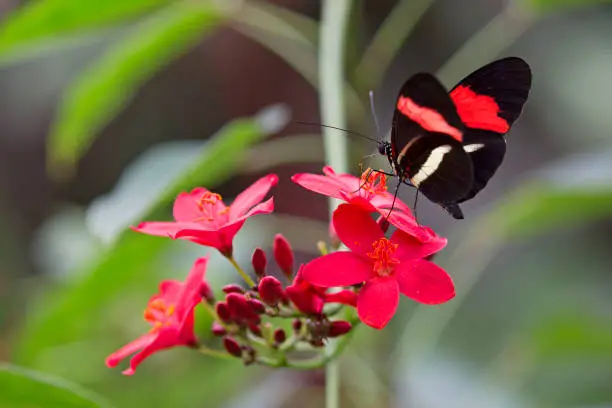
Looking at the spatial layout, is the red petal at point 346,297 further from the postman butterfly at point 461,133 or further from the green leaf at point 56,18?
the green leaf at point 56,18

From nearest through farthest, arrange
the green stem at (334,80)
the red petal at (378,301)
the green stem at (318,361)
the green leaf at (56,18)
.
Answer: the red petal at (378,301) < the green stem at (318,361) < the green stem at (334,80) < the green leaf at (56,18)

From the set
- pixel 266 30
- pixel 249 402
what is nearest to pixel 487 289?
pixel 249 402

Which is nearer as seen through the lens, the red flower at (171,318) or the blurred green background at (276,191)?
the red flower at (171,318)

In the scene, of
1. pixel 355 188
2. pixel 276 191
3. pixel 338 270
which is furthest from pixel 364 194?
pixel 276 191

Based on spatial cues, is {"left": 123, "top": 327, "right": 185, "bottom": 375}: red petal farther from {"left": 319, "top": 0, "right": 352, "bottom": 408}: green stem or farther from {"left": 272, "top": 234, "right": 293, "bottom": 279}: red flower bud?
{"left": 319, "top": 0, "right": 352, "bottom": 408}: green stem

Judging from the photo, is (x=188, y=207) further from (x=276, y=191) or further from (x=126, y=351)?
(x=276, y=191)

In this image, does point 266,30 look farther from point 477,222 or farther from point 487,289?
point 487,289

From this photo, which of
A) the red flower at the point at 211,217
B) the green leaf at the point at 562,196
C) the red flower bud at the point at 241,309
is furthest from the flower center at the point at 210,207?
the green leaf at the point at 562,196
